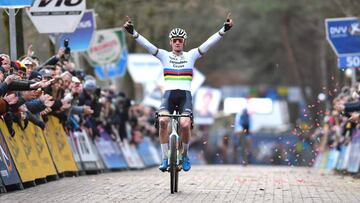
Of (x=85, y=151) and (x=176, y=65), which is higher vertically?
(x=176, y=65)

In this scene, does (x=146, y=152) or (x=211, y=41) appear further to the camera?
(x=146, y=152)

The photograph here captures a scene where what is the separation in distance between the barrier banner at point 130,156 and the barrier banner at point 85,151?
14.2 ft

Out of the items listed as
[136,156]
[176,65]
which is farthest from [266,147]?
[176,65]

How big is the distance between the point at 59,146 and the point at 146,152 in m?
14.3

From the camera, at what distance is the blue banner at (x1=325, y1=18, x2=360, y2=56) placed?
1090 inches

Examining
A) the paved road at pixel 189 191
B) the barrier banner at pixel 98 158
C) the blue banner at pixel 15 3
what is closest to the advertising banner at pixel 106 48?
the barrier banner at pixel 98 158

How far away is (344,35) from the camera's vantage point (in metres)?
27.8

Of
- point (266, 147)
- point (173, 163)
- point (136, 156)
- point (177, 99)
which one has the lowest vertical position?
point (173, 163)

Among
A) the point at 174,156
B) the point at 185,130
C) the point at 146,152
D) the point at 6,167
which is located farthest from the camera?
the point at 146,152

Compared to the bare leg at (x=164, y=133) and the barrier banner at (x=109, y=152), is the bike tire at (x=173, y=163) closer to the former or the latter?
the bare leg at (x=164, y=133)

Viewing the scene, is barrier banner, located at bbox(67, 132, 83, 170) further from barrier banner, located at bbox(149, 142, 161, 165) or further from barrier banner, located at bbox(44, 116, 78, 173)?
barrier banner, located at bbox(149, 142, 161, 165)

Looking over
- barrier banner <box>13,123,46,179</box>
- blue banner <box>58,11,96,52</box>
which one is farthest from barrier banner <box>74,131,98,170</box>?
barrier banner <box>13,123,46,179</box>

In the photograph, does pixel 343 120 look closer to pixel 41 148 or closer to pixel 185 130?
pixel 41 148

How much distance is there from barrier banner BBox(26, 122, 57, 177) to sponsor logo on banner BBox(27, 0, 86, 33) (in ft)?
8.15
